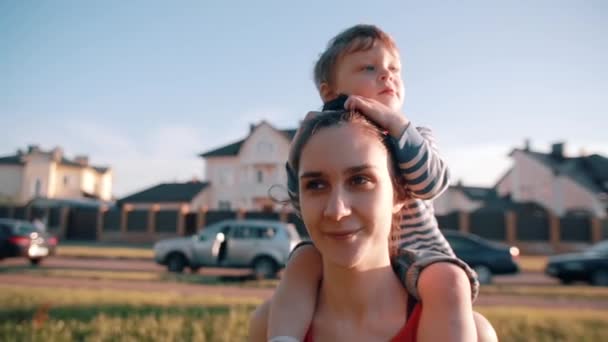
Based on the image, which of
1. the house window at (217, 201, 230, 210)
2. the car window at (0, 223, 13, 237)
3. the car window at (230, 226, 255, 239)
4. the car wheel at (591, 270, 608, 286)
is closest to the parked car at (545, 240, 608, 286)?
the car wheel at (591, 270, 608, 286)

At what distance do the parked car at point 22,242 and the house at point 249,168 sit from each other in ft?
91.1

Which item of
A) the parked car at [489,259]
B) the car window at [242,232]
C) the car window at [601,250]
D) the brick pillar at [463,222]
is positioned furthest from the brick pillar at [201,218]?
the car window at [601,250]

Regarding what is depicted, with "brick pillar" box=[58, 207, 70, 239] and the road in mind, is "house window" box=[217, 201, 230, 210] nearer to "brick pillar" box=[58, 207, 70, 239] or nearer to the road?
"brick pillar" box=[58, 207, 70, 239]

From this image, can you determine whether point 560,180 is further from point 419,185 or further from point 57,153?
point 57,153

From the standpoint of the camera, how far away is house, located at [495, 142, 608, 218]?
132 feet

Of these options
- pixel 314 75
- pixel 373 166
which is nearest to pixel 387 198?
pixel 373 166

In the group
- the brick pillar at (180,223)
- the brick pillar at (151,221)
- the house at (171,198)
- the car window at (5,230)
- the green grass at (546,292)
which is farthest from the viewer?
the house at (171,198)

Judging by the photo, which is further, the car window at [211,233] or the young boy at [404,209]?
the car window at [211,233]

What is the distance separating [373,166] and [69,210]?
36.1m

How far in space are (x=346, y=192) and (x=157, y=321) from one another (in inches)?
186

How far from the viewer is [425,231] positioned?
6.63ft

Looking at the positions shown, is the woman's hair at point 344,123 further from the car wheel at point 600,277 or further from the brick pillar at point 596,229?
the brick pillar at point 596,229

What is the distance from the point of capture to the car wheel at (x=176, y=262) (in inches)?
562

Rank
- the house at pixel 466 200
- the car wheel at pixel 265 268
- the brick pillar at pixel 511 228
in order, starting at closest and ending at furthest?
the car wheel at pixel 265 268, the brick pillar at pixel 511 228, the house at pixel 466 200
